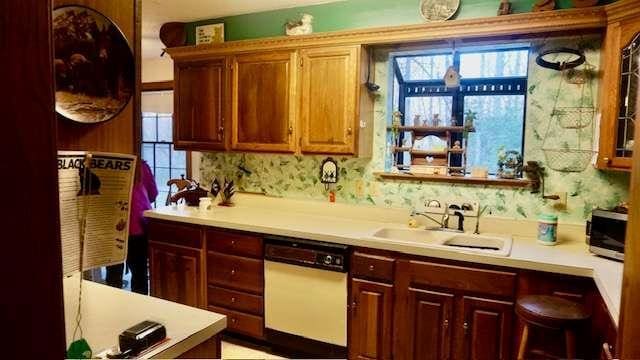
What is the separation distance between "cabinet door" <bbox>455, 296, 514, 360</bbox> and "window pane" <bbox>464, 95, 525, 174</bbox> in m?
1.07

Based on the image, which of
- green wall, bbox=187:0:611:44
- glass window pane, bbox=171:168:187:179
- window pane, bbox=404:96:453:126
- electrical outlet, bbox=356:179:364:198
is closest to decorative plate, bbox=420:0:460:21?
green wall, bbox=187:0:611:44

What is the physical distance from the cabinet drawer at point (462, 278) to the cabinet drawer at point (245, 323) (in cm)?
119

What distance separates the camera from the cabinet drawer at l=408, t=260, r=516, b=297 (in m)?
2.33

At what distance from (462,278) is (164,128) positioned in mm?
4275

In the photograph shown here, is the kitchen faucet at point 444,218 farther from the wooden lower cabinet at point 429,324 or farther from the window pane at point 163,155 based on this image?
the window pane at point 163,155

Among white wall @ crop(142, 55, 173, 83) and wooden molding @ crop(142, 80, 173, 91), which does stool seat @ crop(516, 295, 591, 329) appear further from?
white wall @ crop(142, 55, 173, 83)

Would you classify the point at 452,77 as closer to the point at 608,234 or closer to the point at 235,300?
the point at 608,234

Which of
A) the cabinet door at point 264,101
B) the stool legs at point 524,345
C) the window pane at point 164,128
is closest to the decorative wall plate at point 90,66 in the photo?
the stool legs at point 524,345

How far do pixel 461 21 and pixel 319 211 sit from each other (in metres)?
1.77

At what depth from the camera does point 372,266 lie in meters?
2.65

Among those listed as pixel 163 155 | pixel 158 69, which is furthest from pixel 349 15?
pixel 163 155

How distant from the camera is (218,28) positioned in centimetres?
383

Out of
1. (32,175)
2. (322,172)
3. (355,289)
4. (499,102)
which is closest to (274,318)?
(355,289)

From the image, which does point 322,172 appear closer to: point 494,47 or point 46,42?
point 494,47
